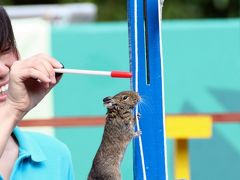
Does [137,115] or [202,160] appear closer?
[137,115]

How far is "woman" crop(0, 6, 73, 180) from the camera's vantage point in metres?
1.03

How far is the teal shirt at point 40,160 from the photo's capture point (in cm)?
130

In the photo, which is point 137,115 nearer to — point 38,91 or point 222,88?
point 38,91

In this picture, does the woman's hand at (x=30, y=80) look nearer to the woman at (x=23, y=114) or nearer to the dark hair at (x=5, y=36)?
the woman at (x=23, y=114)

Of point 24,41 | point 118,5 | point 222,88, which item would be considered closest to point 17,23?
point 24,41

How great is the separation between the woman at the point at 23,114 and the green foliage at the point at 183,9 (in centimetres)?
559

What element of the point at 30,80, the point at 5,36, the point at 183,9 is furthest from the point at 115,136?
the point at 183,9

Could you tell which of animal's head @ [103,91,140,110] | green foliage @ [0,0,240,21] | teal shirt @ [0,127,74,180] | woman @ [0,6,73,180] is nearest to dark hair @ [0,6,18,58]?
woman @ [0,6,73,180]

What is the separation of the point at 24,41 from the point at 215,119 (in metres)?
1.00

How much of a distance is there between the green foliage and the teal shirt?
219 inches

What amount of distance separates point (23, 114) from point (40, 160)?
26 centimetres

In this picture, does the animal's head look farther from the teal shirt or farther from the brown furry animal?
the teal shirt

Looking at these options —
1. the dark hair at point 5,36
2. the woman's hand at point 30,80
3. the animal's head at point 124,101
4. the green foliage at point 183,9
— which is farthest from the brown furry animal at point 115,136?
the green foliage at point 183,9

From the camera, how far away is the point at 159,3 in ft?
3.72
